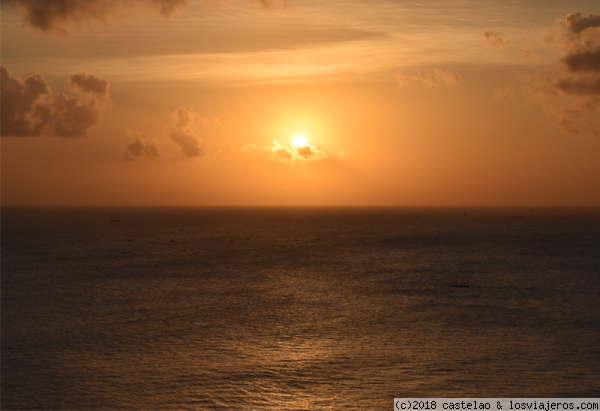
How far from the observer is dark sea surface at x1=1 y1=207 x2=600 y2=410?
131ft

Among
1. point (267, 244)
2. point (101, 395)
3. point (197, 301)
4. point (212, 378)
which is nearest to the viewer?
point (101, 395)

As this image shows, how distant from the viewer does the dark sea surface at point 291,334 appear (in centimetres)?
3997

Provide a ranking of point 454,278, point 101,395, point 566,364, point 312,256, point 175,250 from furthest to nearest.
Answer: point 175,250, point 312,256, point 454,278, point 566,364, point 101,395

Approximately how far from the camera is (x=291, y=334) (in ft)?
183

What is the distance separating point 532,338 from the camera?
5344cm

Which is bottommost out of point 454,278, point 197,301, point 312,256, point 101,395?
point 101,395

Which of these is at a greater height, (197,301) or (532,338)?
(197,301)

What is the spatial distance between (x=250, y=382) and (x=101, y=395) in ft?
36.5

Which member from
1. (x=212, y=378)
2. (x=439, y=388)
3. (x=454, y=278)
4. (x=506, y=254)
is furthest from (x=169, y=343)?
(x=506, y=254)

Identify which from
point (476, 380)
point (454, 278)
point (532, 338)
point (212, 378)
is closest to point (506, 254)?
point (454, 278)

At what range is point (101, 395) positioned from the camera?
3941cm

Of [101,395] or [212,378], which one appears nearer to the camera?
[101,395]

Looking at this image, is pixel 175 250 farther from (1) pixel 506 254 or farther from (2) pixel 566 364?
(2) pixel 566 364

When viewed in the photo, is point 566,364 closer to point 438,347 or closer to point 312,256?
point 438,347
